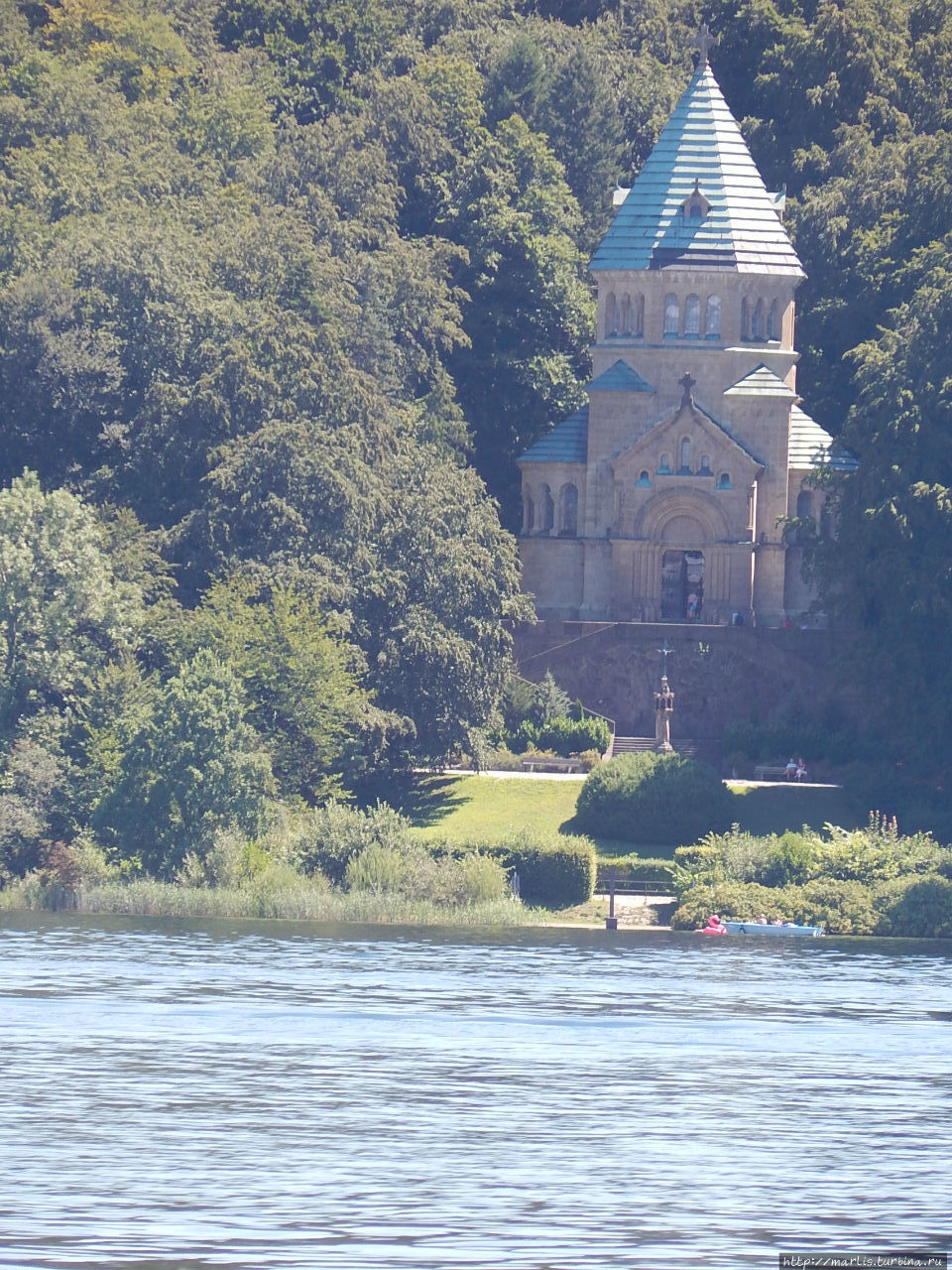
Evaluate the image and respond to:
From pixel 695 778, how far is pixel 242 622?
38.0 ft

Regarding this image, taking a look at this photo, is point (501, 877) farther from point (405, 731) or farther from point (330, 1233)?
point (330, 1233)

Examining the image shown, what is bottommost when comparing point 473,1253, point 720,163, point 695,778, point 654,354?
point 473,1253

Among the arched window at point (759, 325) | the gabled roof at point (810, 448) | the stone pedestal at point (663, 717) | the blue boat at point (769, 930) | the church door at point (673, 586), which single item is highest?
the arched window at point (759, 325)

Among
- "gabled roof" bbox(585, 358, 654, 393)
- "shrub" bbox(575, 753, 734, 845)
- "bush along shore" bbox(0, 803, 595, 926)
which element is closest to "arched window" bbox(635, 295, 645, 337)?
"gabled roof" bbox(585, 358, 654, 393)

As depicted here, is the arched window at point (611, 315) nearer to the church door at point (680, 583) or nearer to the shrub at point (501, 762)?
the church door at point (680, 583)

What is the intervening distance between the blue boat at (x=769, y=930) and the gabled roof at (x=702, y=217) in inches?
1126

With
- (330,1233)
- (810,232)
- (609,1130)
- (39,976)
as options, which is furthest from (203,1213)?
(810,232)

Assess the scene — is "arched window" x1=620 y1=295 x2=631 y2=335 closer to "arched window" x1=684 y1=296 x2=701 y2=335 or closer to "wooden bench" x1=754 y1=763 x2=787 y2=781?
"arched window" x1=684 y1=296 x2=701 y2=335

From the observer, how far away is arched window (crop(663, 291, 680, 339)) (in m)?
88.0

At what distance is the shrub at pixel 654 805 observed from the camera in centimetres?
7112

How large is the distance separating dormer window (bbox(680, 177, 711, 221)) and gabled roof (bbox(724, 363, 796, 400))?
4.92 metres

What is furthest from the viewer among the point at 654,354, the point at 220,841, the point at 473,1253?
the point at 654,354

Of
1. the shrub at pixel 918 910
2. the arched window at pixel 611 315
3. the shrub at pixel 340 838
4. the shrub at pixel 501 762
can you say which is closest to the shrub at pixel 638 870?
the shrub at pixel 340 838

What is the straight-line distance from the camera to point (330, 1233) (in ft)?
106
